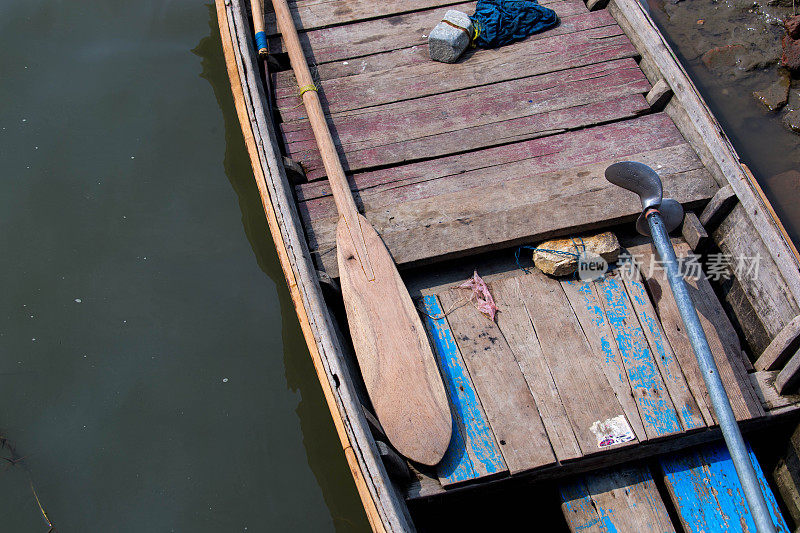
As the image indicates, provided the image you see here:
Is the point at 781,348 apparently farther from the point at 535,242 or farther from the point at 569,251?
the point at 535,242

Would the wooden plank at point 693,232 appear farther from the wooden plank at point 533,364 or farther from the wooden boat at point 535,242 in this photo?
the wooden plank at point 533,364

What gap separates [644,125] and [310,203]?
2.24m

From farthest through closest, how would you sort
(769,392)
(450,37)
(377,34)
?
(377,34) → (450,37) → (769,392)

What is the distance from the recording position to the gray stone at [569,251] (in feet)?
12.0

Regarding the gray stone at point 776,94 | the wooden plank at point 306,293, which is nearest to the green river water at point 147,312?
the gray stone at point 776,94

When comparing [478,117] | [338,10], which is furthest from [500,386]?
[338,10]

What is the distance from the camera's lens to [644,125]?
4301 millimetres

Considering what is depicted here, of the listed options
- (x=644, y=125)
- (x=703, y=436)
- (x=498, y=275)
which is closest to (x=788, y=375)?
(x=703, y=436)

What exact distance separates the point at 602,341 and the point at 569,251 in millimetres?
542

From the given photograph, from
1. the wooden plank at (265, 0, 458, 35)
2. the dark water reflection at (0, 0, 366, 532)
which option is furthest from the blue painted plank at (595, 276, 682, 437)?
the wooden plank at (265, 0, 458, 35)

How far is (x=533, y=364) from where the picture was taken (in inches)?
135

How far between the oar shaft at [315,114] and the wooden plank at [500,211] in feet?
0.52

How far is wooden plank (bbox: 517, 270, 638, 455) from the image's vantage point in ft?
10.6

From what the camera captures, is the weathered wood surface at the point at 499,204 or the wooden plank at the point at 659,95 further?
the wooden plank at the point at 659,95
